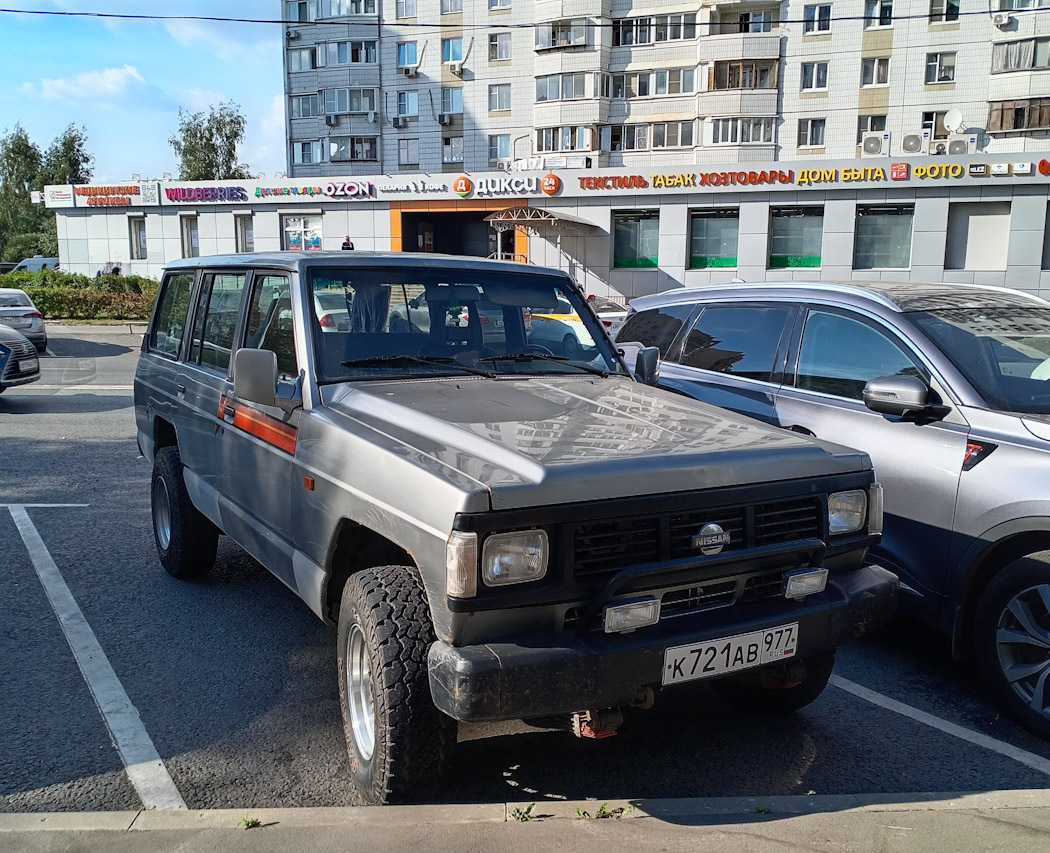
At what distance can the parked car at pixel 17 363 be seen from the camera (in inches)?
478

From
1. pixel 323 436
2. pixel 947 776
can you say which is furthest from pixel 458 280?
pixel 947 776

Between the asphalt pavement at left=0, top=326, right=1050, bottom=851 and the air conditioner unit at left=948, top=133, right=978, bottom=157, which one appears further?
the air conditioner unit at left=948, top=133, right=978, bottom=157

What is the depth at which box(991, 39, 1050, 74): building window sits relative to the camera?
44.8 metres

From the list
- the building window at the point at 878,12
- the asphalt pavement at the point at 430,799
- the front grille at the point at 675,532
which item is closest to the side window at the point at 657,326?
the asphalt pavement at the point at 430,799

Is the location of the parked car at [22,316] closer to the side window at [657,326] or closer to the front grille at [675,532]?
the side window at [657,326]

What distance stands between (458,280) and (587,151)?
164 feet

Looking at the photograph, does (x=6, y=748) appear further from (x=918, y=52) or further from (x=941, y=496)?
A: (x=918, y=52)

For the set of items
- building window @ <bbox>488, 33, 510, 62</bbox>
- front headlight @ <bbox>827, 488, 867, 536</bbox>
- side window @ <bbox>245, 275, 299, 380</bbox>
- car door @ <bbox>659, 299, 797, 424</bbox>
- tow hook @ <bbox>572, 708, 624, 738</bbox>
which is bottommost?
tow hook @ <bbox>572, 708, 624, 738</bbox>

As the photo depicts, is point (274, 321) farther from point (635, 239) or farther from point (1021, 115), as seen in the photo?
point (1021, 115)

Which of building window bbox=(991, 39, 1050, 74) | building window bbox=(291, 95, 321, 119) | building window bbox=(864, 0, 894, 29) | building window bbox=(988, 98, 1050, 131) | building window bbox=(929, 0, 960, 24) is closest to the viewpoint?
building window bbox=(991, 39, 1050, 74)

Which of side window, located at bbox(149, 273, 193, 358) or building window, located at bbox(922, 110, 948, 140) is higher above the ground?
building window, located at bbox(922, 110, 948, 140)

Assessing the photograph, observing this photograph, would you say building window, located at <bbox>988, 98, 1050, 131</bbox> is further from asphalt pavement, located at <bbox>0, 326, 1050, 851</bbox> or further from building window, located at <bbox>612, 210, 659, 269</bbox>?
asphalt pavement, located at <bbox>0, 326, 1050, 851</bbox>

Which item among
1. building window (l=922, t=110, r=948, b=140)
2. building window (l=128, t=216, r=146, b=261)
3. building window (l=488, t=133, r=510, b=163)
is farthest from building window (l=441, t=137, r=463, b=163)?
building window (l=922, t=110, r=948, b=140)

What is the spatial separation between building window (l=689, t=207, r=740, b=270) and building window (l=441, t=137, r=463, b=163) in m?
26.7
